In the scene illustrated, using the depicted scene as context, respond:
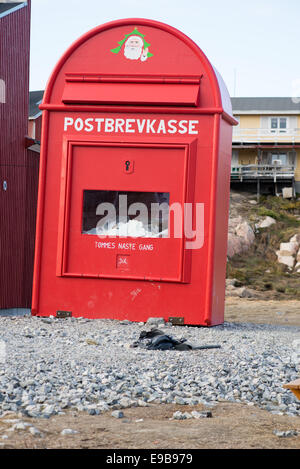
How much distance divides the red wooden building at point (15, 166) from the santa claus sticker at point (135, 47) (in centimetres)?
290

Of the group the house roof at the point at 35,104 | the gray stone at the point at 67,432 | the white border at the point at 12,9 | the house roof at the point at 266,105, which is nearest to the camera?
the gray stone at the point at 67,432

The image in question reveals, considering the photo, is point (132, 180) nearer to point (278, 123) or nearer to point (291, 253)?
point (291, 253)

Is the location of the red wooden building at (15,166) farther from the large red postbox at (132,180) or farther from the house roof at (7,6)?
the large red postbox at (132,180)

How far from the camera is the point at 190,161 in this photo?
11164 mm

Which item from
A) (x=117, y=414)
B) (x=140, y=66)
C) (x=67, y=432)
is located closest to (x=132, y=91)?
(x=140, y=66)

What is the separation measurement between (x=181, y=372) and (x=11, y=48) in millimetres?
8638

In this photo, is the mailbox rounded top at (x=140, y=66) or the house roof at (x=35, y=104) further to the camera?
the house roof at (x=35, y=104)

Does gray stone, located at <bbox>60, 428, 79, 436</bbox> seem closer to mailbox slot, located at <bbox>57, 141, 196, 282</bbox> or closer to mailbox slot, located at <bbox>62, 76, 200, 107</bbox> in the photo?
mailbox slot, located at <bbox>57, 141, 196, 282</bbox>

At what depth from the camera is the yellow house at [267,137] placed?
48.0 metres

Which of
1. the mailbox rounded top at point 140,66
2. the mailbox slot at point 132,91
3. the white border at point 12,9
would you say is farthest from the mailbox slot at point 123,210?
the white border at point 12,9

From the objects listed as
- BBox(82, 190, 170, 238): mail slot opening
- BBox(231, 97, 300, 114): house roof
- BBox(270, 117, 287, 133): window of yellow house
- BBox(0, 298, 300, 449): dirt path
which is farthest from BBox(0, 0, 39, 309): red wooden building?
BBox(270, 117, 287, 133): window of yellow house

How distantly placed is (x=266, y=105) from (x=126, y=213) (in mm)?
41645

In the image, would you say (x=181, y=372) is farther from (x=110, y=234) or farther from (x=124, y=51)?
(x=124, y=51)

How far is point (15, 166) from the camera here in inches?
541
